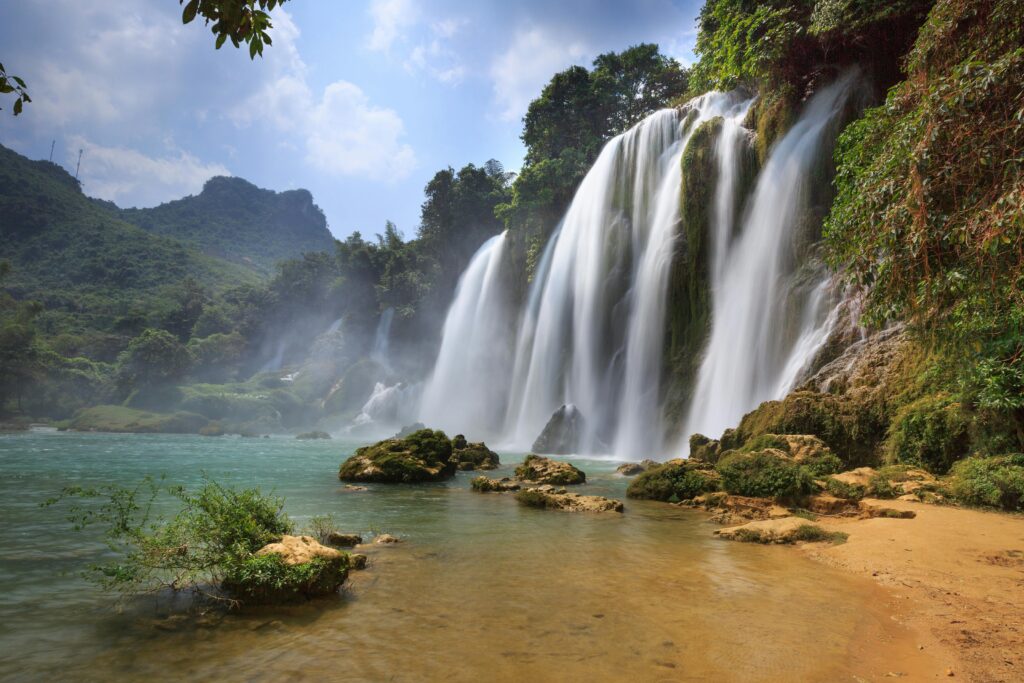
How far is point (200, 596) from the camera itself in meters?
4.73

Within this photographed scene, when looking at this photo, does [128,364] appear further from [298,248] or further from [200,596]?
[298,248]

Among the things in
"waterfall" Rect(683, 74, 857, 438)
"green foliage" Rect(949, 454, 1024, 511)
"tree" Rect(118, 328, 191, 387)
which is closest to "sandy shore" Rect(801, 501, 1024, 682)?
"green foliage" Rect(949, 454, 1024, 511)

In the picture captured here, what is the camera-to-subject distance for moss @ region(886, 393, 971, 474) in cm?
918

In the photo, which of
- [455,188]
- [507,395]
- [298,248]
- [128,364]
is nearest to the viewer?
[507,395]


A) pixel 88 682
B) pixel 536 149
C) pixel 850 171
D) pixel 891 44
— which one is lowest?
pixel 88 682

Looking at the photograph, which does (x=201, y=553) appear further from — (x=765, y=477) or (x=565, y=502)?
(x=765, y=477)

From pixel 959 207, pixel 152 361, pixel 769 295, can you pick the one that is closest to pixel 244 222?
pixel 152 361

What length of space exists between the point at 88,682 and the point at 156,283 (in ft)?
314

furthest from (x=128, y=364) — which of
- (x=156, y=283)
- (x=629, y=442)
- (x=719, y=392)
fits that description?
(x=719, y=392)

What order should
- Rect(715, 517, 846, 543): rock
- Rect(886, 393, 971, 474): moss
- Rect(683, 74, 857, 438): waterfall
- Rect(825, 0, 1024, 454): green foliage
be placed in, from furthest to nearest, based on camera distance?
Rect(683, 74, 857, 438): waterfall → Rect(886, 393, 971, 474): moss → Rect(715, 517, 846, 543): rock → Rect(825, 0, 1024, 454): green foliage

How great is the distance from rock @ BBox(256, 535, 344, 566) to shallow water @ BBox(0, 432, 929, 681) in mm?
413

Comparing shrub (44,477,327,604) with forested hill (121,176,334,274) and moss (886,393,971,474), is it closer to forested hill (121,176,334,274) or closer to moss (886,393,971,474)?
moss (886,393,971,474)

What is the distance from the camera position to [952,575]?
5.00 metres

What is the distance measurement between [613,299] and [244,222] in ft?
431
